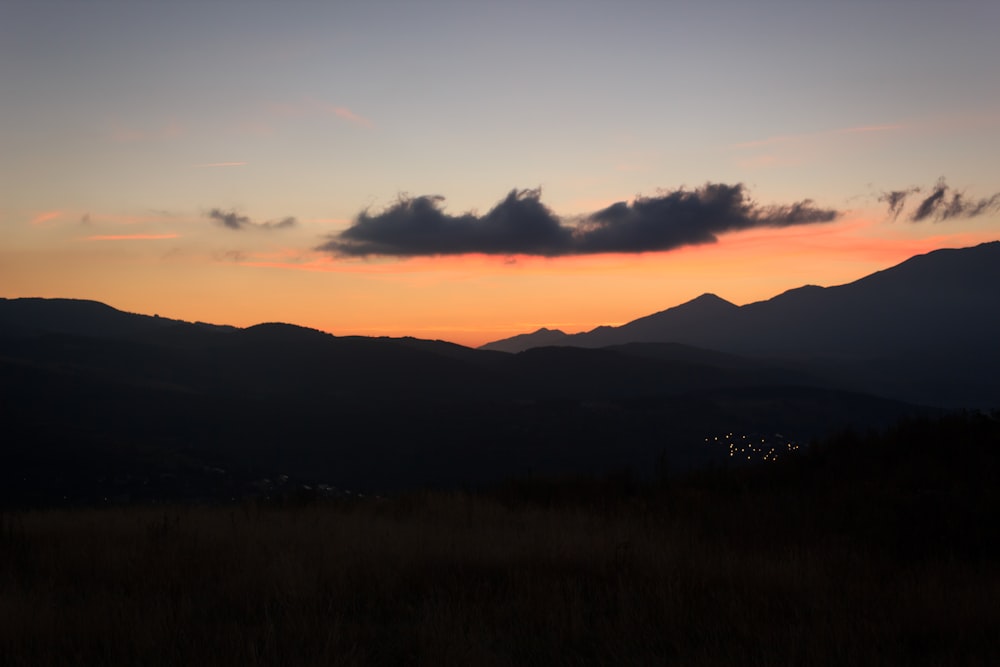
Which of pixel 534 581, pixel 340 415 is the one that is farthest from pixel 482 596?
pixel 340 415

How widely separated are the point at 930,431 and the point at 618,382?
13668cm

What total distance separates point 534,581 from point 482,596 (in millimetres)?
604

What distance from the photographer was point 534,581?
267 inches

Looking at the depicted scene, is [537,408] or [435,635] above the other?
[435,635]

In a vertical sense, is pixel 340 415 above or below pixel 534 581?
below

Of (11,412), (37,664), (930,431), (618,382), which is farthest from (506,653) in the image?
(618,382)

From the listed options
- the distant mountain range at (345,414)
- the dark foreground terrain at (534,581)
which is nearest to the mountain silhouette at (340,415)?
the distant mountain range at (345,414)

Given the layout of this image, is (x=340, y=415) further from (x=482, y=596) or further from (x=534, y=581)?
(x=482, y=596)

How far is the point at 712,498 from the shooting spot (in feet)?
36.5

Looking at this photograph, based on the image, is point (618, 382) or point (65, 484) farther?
point (618, 382)

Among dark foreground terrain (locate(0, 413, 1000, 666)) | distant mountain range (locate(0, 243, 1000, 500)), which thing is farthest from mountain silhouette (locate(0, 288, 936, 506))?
dark foreground terrain (locate(0, 413, 1000, 666))

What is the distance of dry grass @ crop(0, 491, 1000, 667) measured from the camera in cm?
515

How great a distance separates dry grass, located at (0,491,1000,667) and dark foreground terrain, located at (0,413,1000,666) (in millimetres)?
24

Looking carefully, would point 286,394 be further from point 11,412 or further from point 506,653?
point 506,653
